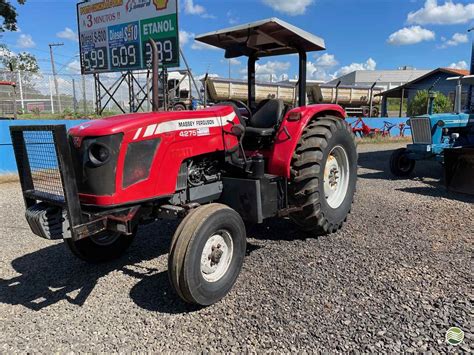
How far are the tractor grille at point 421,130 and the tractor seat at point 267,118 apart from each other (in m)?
5.44

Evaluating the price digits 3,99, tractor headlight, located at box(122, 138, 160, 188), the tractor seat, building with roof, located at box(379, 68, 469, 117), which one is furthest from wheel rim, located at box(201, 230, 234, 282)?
building with roof, located at box(379, 68, 469, 117)

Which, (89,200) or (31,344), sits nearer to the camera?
(31,344)

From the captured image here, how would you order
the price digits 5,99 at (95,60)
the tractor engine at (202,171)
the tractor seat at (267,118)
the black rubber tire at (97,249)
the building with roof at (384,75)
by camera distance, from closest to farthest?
the tractor engine at (202,171), the black rubber tire at (97,249), the tractor seat at (267,118), the price digits 5,99 at (95,60), the building with roof at (384,75)

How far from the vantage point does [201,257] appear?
2926 millimetres

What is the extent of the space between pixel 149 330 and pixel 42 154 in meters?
1.52

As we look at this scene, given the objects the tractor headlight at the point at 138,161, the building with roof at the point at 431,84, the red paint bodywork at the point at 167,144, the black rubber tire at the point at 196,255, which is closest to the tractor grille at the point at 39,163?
the red paint bodywork at the point at 167,144

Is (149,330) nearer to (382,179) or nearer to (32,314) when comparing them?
(32,314)

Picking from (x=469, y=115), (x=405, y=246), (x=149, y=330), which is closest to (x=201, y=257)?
(x=149, y=330)

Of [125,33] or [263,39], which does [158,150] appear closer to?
[263,39]

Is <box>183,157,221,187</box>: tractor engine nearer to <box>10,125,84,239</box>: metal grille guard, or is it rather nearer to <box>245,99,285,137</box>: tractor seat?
<box>245,99,285,137</box>: tractor seat

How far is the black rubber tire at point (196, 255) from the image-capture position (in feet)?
9.11

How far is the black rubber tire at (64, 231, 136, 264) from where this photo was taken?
3.65 meters

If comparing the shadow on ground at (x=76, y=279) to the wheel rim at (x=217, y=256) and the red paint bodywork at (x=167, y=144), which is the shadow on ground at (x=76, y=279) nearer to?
the wheel rim at (x=217, y=256)

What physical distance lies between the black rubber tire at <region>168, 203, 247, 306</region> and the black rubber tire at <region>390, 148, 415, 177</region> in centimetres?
644
